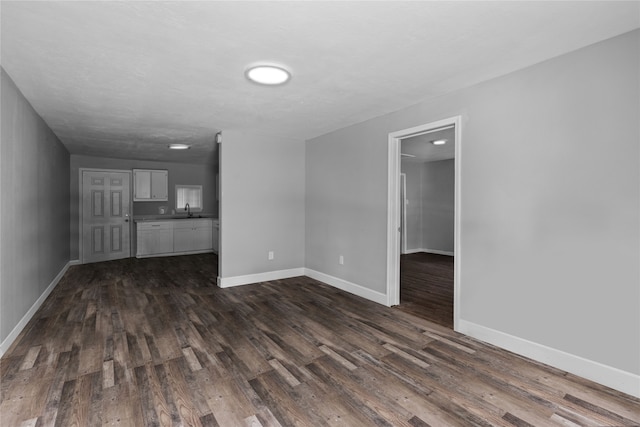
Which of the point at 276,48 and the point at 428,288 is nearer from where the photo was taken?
the point at 276,48

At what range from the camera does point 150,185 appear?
24.3 feet

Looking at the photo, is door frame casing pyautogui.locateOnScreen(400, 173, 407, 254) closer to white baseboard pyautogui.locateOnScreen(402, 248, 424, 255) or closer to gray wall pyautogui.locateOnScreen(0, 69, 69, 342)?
white baseboard pyautogui.locateOnScreen(402, 248, 424, 255)

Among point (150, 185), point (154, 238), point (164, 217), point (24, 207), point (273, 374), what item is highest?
point (150, 185)

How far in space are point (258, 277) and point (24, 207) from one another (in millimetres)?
2889

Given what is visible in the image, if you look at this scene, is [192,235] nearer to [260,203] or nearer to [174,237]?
[174,237]

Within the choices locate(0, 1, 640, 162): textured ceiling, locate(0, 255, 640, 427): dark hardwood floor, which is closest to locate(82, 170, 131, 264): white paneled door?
locate(0, 255, 640, 427): dark hardwood floor

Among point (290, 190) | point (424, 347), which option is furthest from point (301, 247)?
point (424, 347)

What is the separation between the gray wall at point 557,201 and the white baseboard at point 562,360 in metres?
0.04

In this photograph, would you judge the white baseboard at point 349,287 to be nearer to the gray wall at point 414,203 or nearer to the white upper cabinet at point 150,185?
the gray wall at point 414,203

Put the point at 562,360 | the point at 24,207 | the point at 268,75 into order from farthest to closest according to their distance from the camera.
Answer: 1. the point at 24,207
2. the point at 268,75
3. the point at 562,360

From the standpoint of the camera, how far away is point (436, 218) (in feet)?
26.2

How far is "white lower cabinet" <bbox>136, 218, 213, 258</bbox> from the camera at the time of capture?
22.9ft

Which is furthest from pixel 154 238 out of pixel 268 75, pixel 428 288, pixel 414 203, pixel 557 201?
pixel 557 201

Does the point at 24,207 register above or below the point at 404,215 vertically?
above
